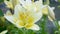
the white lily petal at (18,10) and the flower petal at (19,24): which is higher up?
the white lily petal at (18,10)

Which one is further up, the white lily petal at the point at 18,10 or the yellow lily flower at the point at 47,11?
the white lily petal at the point at 18,10

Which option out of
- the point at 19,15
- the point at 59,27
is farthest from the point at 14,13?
the point at 59,27

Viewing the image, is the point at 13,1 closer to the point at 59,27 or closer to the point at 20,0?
the point at 20,0

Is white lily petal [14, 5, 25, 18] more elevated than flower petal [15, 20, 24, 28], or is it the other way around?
white lily petal [14, 5, 25, 18]

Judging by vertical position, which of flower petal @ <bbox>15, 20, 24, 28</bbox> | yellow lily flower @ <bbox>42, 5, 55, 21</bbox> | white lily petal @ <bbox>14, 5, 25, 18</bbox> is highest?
white lily petal @ <bbox>14, 5, 25, 18</bbox>

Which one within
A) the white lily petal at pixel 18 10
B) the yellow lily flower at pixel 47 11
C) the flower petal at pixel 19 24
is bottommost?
the flower petal at pixel 19 24

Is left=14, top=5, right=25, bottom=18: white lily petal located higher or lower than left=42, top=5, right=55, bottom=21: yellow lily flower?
higher

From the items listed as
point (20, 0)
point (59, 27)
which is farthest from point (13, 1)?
point (59, 27)
